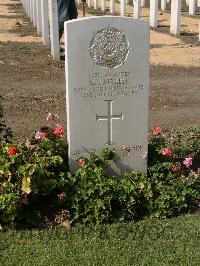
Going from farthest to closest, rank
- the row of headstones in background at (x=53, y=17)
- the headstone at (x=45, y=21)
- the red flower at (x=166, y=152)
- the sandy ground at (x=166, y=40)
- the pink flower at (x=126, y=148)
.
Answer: the headstone at (x=45, y=21) < the sandy ground at (x=166, y=40) < the row of headstones in background at (x=53, y=17) < the red flower at (x=166, y=152) < the pink flower at (x=126, y=148)

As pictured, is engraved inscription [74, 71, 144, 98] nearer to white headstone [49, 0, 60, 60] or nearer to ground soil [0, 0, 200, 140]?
ground soil [0, 0, 200, 140]

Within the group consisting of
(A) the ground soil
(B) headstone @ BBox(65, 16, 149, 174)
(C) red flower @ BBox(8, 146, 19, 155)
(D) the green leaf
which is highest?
(B) headstone @ BBox(65, 16, 149, 174)

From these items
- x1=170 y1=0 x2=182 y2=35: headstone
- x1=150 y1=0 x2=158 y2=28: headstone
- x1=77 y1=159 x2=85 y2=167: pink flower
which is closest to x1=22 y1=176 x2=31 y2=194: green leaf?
x1=77 y1=159 x2=85 y2=167: pink flower

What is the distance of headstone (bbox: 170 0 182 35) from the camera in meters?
13.9

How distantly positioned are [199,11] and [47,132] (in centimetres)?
1758

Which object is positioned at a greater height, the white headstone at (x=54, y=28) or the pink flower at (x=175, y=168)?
the white headstone at (x=54, y=28)

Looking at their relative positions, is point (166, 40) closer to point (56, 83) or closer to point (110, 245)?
point (56, 83)

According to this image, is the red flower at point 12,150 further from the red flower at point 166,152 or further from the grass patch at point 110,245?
the red flower at point 166,152

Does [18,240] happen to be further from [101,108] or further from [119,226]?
[101,108]

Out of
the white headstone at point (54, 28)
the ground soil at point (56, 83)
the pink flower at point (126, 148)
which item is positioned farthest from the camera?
the white headstone at point (54, 28)

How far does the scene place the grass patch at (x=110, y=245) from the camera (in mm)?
3881

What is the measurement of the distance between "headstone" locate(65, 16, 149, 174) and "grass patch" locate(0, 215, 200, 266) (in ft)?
2.21

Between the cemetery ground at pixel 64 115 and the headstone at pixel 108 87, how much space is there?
0.74 metres

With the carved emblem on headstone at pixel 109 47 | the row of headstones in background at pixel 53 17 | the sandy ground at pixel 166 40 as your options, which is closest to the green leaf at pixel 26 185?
the carved emblem on headstone at pixel 109 47
